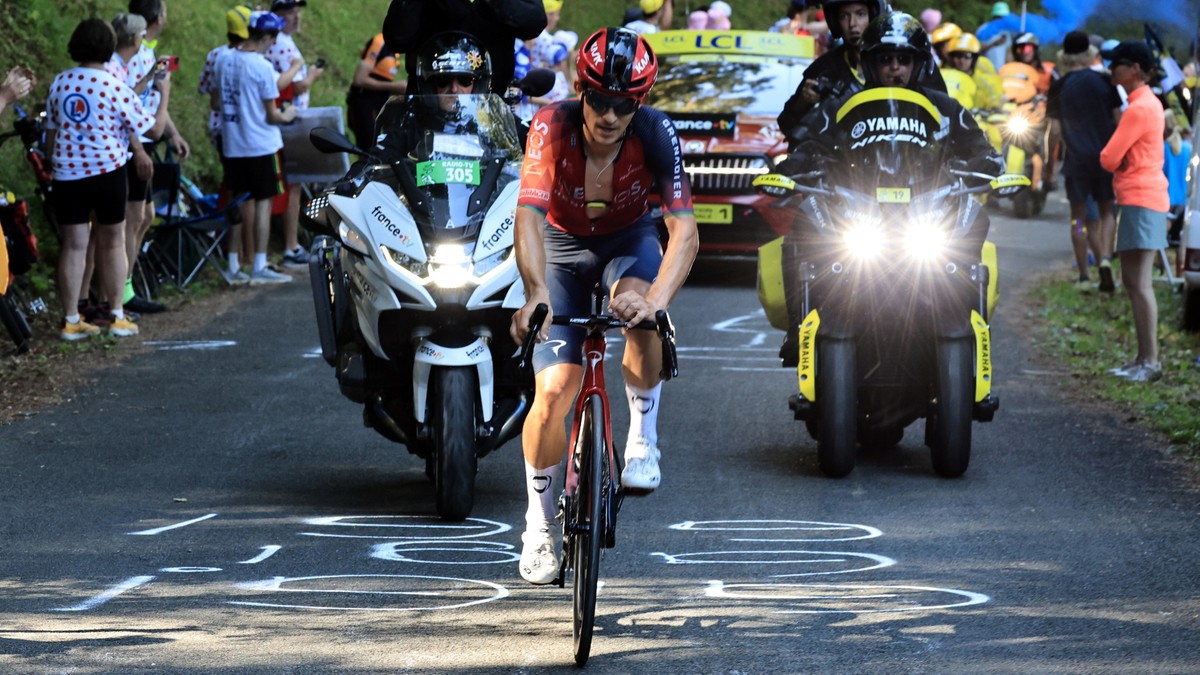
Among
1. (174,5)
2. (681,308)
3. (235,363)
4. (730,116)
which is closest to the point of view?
(235,363)

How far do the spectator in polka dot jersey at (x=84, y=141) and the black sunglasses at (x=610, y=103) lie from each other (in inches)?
283

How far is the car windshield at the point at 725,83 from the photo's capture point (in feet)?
56.6

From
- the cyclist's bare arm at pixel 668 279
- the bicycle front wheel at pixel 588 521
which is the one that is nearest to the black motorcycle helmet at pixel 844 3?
the cyclist's bare arm at pixel 668 279

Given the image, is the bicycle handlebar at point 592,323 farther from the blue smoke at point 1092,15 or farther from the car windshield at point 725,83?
the blue smoke at point 1092,15

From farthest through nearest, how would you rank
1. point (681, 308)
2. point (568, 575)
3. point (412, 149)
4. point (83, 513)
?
point (681, 308) → point (412, 149) → point (83, 513) → point (568, 575)

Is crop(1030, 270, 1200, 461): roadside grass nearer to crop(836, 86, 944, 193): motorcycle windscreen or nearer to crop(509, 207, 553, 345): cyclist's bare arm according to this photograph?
crop(836, 86, 944, 193): motorcycle windscreen

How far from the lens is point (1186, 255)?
12.8 meters

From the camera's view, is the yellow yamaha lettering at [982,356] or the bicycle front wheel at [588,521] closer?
the bicycle front wheel at [588,521]

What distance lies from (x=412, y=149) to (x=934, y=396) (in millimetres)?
2627

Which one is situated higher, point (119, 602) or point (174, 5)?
point (174, 5)

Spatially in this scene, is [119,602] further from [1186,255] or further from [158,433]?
[1186,255]

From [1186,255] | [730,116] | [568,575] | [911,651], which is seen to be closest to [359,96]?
[730,116]

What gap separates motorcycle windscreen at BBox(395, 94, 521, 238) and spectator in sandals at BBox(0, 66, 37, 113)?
11.2 ft

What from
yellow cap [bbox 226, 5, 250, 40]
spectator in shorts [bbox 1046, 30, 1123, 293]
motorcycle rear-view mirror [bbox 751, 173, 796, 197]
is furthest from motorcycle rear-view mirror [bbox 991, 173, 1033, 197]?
yellow cap [bbox 226, 5, 250, 40]
